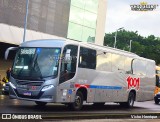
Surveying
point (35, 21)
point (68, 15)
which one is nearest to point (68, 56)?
point (35, 21)

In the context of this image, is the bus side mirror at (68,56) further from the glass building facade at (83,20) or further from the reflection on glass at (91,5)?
the reflection on glass at (91,5)

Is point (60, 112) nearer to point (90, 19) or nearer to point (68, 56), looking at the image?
point (68, 56)

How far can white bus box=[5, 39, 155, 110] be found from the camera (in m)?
17.2

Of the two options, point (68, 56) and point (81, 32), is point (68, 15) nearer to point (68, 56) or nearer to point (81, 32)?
point (81, 32)

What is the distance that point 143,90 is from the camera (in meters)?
25.3

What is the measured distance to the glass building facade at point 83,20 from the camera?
4256 centimetres

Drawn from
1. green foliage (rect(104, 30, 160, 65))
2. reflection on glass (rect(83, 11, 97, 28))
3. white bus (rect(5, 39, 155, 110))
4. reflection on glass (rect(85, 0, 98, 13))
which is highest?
green foliage (rect(104, 30, 160, 65))

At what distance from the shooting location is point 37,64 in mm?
17469

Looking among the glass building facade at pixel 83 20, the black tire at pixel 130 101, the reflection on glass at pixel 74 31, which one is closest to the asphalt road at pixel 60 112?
the black tire at pixel 130 101

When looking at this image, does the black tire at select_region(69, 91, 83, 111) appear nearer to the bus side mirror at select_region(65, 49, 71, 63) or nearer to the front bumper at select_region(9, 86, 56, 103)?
the front bumper at select_region(9, 86, 56, 103)

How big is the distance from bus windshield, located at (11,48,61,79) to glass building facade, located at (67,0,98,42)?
80.2 feet

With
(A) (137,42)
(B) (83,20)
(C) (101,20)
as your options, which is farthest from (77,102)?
(A) (137,42)

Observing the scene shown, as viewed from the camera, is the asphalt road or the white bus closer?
the asphalt road

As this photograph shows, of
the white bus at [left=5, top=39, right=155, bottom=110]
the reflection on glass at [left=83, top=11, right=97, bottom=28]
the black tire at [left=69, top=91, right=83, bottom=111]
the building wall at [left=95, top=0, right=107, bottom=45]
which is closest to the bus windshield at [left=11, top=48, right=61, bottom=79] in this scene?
the white bus at [left=5, top=39, right=155, bottom=110]
